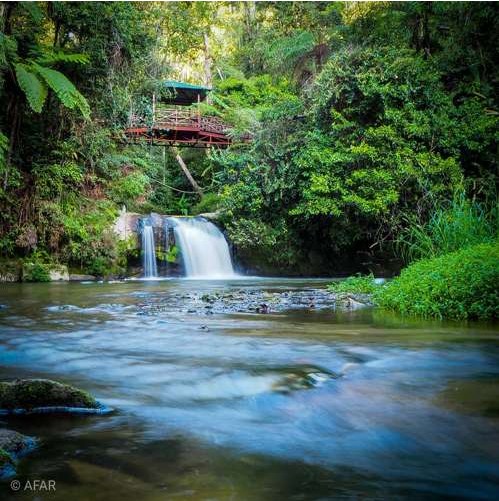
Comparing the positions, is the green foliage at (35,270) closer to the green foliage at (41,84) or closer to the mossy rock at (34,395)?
the green foliage at (41,84)

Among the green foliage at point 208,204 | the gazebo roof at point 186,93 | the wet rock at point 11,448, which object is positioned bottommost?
the wet rock at point 11,448

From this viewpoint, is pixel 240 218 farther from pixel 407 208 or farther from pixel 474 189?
pixel 474 189

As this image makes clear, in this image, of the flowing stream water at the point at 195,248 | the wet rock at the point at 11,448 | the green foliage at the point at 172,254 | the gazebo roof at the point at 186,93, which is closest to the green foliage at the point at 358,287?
the wet rock at the point at 11,448

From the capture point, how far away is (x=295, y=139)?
1523 cm

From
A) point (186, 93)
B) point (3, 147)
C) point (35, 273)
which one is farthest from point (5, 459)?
point (186, 93)

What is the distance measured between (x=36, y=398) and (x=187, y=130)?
21716mm

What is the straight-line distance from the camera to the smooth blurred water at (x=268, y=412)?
192 centimetres

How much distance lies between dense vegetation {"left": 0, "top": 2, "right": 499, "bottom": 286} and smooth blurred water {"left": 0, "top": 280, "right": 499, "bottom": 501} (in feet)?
26.0

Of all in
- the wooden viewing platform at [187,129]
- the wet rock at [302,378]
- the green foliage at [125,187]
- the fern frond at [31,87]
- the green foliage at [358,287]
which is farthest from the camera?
the wooden viewing platform at [187,129]

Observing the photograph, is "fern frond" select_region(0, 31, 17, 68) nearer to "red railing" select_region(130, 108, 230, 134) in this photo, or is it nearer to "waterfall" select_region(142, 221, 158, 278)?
"waterfall" select_region(142, 221, 158, 278)

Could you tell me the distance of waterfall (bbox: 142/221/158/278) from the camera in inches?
625

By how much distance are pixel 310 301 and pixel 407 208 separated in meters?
6.72

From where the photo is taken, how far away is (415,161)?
43.0ft

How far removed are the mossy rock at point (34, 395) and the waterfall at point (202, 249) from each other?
43.6ft
